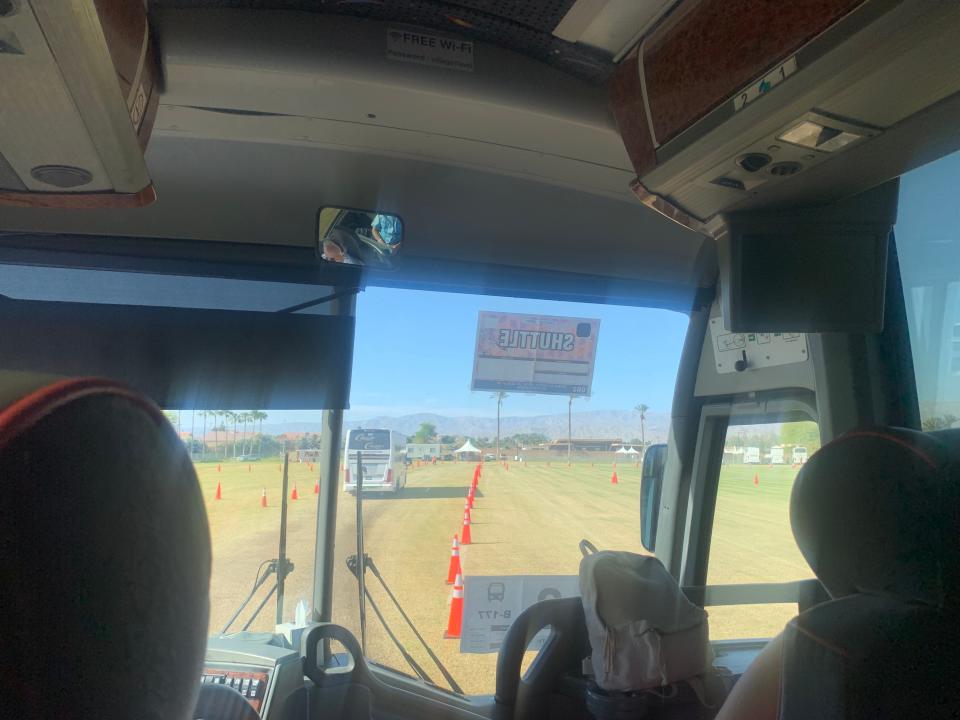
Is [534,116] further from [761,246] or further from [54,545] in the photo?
[54,545]

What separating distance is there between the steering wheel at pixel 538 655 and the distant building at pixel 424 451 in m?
0.83

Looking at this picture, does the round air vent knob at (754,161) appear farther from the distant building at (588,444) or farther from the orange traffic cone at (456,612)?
the orange traffic cone at (456,612)

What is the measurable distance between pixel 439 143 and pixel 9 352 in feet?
5.82

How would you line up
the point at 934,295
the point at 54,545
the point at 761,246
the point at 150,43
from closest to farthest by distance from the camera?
the point at 54,545, the point at 150,43, the point at 761,246, the point at 934,295

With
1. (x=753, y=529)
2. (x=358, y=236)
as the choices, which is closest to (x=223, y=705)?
(x=358, y=236)

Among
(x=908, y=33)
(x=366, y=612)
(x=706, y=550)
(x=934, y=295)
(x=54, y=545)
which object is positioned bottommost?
(x=366, y=612)

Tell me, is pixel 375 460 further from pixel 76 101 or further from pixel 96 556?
pixel 96 556

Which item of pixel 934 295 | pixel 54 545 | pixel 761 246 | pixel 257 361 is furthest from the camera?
pixel 257 361

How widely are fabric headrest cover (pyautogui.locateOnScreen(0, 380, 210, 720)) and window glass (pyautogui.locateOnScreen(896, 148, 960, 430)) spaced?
2.27 meters

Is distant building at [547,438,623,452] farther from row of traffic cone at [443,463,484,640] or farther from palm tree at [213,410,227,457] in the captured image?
palm tree at [213,410,227,457]

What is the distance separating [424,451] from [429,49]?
1.76 meters

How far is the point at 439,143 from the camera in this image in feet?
7.85

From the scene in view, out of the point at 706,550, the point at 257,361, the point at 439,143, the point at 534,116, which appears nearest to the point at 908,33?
the point at 534,116

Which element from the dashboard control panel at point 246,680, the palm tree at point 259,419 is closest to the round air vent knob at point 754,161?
the palm tree at point 259,419
